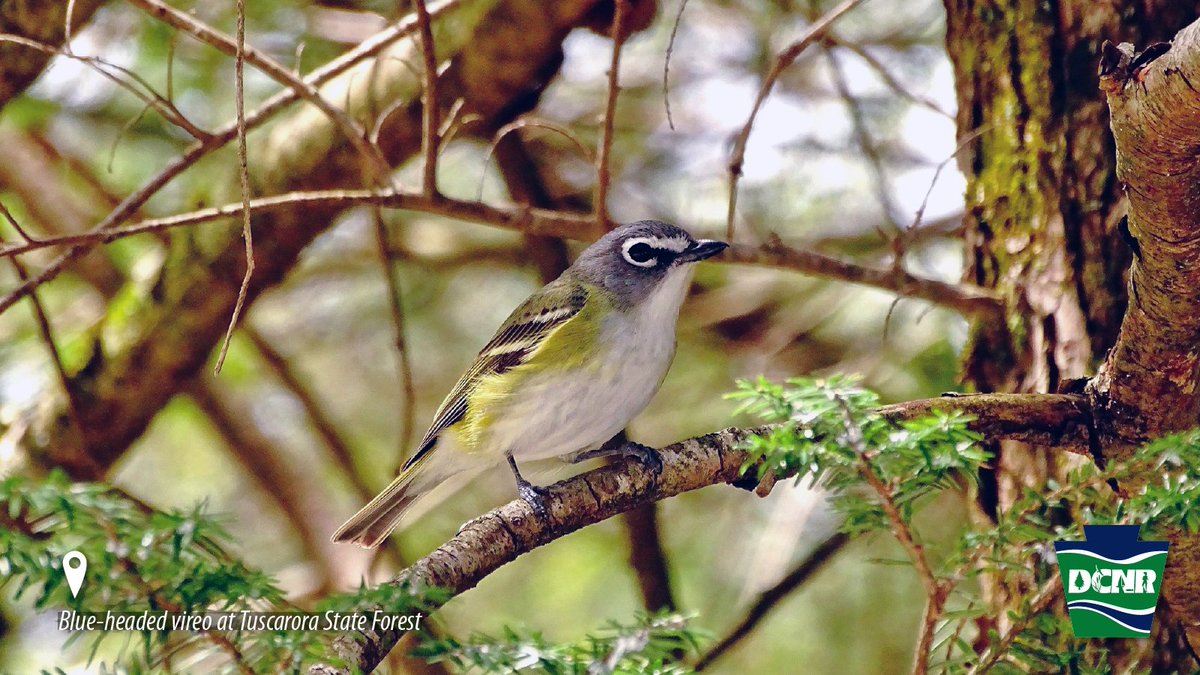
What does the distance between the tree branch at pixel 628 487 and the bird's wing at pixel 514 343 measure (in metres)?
0.83

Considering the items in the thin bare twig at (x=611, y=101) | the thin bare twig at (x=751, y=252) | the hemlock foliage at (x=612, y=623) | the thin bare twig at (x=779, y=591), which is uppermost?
the thin bare twig at (x=611, y=101)

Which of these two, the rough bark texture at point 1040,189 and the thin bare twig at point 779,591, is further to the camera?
the thin bare twig at point 779,591

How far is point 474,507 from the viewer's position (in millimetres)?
5332

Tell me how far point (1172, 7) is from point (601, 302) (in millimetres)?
1726

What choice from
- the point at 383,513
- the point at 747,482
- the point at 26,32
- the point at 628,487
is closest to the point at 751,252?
the point at 747,482

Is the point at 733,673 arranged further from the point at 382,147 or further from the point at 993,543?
the point at 993,543

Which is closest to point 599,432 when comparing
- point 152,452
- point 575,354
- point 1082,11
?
point 575,354

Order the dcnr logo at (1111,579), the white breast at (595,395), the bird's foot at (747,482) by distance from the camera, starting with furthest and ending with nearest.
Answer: the white breast at (595,395)
the bird's foot at (747,482)
the dcnr logo at (1111,579)

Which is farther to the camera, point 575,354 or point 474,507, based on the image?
point 474,507

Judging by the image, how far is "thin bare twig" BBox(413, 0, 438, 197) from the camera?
8.62 feet

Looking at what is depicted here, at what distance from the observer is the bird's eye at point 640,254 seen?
139 inches

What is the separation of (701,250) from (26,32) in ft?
7.07

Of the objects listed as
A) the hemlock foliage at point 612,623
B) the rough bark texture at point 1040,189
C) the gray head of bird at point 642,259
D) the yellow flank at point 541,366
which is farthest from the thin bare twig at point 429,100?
the rough bark texture at point 1040,189

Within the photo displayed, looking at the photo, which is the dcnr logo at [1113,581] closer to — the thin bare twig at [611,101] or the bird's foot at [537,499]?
the bird's foot at [537,499]
